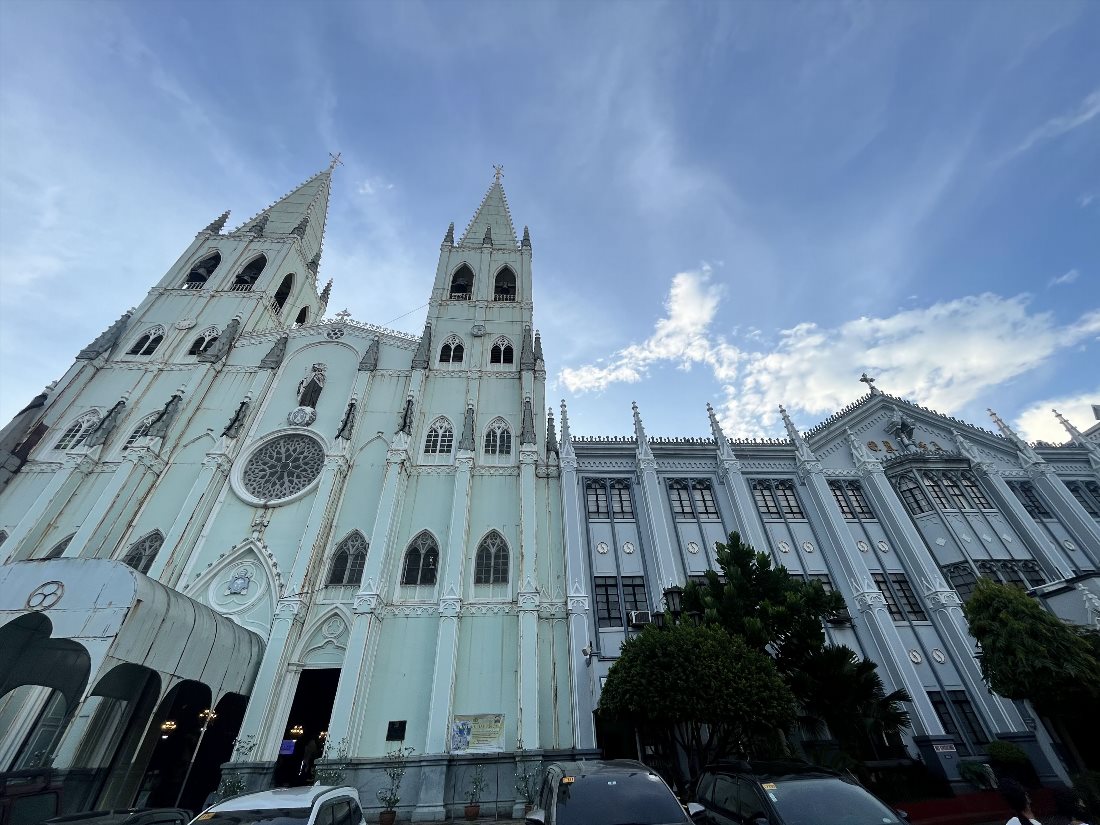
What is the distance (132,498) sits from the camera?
21.2m

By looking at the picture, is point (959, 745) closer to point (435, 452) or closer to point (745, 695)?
point (745, 695)

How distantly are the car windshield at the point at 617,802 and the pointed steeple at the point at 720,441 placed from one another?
60.3 feet

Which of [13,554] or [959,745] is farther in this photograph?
[13,554]

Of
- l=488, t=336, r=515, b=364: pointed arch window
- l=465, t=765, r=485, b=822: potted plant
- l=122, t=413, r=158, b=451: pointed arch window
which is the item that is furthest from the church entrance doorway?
l=488, t=336, r=515, b=364: pointed arch window

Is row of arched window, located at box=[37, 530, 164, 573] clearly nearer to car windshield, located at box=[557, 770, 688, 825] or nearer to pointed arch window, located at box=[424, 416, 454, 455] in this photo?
pointed arch window, located at box=[424, 416, 454, 455]

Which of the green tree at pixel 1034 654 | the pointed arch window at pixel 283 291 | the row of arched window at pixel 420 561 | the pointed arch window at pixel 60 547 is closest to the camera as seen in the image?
the green tree at pixel 1034 654

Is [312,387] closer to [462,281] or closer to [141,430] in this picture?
[141,430]

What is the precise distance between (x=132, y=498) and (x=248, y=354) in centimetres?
1031

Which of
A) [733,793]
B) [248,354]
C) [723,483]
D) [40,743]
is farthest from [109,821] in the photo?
[248,354]

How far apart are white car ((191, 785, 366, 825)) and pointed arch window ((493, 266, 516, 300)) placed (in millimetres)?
27842

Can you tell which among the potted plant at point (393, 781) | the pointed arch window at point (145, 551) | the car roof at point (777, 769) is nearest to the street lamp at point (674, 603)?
the car roof at point (777, 769)

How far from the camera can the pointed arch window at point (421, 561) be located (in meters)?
20.1

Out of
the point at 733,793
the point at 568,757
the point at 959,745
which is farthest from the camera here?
the point at 959,745

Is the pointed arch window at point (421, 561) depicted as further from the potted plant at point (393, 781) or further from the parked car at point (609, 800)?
the parked car at point (609, 800)
